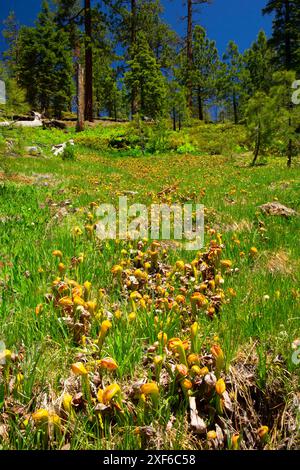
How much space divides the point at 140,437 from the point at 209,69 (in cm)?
5142

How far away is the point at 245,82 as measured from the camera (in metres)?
43.5

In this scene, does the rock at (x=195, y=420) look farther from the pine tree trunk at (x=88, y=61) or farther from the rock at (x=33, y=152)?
the pine tree trunk at (x=88, y=61)

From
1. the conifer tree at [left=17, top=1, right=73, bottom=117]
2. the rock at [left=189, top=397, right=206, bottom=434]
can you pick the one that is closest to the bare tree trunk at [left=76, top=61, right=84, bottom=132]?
the conifer tree at [left=17, top=1, right=73, bottom=117]

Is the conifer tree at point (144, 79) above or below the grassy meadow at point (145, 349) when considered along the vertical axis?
above

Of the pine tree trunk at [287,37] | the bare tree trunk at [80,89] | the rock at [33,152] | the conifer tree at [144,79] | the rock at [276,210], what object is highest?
the pine tree trunk at [287,37]

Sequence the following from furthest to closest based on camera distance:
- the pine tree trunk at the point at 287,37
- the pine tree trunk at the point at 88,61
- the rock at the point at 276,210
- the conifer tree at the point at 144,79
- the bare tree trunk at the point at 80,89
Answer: the pine tree trunk at the point at 287,37, the pine tree trunk at the point at 88,61, the conifer tree at the point at 144,79, the bare tree trunk at the point at 80,89, the rock at the point at 276,210

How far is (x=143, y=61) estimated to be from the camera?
100.0 ft

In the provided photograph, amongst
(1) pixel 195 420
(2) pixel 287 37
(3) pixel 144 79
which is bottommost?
(1) pixel 195 420

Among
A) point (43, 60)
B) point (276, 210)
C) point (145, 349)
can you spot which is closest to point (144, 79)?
point (43, 60)

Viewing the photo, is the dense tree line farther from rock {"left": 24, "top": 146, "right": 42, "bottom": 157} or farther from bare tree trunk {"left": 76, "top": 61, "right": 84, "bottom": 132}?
rock {"left": 24, "top": 146, "right": 42, "bottom": 157}

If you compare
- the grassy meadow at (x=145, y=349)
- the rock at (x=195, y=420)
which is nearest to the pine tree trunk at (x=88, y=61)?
the grassy meadow at (x=145, y=349)

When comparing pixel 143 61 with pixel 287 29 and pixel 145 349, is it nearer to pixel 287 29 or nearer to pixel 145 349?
pixel 287 29

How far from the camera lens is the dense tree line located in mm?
31344

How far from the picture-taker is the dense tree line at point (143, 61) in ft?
103
